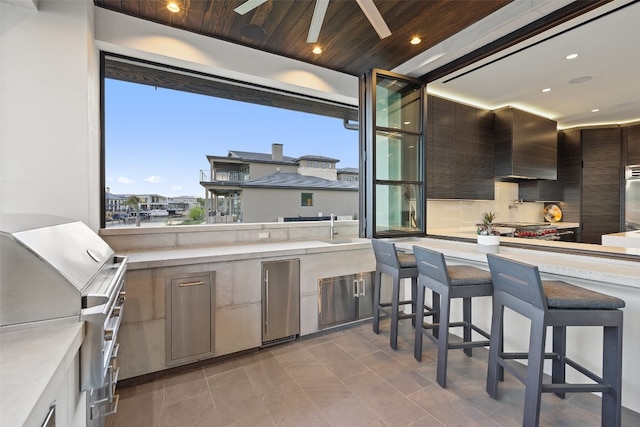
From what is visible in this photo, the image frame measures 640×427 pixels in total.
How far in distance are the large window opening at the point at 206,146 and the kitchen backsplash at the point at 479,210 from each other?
1.29 metres

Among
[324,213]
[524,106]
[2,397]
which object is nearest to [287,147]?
[324,213]

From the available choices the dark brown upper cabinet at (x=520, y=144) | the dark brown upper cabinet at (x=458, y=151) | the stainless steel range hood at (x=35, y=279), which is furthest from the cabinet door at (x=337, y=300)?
the dark brown upper cabinet at (x=520, y=144)

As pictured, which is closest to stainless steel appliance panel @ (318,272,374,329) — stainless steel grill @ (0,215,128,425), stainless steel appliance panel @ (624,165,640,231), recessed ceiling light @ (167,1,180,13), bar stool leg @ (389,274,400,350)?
bar stool leg @ (389,274,400,350)

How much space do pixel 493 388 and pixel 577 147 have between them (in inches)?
219

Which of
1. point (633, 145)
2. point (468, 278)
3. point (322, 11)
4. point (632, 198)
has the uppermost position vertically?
point (322, 11)

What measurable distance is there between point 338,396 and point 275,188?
9.88ft

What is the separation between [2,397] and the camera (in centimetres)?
60

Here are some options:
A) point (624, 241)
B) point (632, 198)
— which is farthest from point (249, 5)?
point (632, 198)

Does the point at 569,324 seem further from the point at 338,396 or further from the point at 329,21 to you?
Result: the point at 329,21

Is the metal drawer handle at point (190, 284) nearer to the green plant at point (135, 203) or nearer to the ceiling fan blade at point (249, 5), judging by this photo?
the green plant at point (135, 203)

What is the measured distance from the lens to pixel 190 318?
2133 millimetres

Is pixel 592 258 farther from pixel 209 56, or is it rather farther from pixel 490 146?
pixel 209 56

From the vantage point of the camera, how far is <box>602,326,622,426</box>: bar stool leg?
54.7 inches

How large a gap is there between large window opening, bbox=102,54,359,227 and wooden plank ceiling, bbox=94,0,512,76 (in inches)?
18.3
